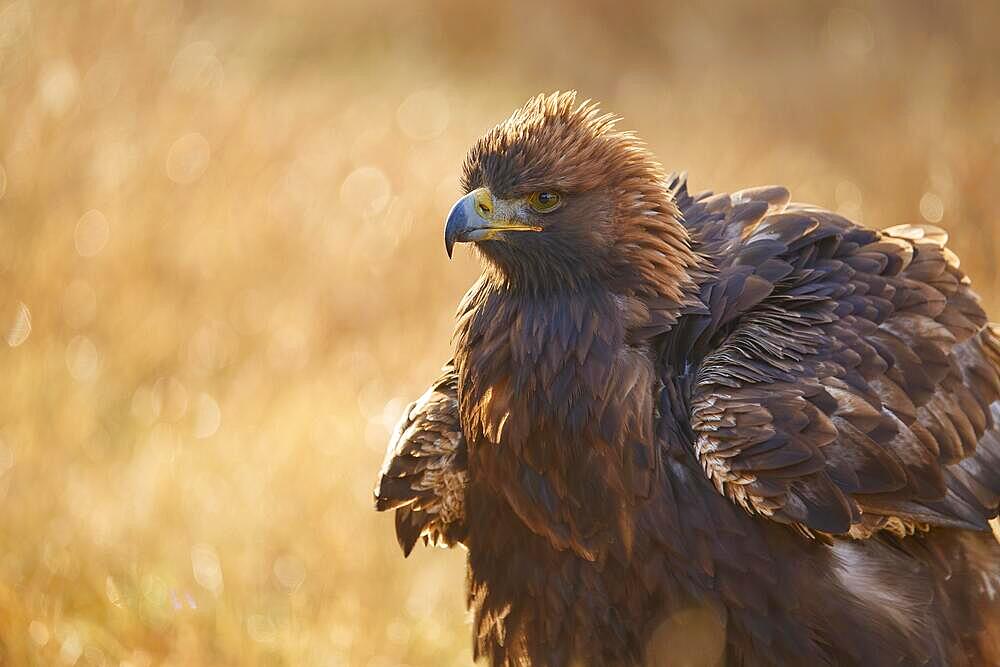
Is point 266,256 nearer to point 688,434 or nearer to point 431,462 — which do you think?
point 431,462

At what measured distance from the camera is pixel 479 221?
4332mm

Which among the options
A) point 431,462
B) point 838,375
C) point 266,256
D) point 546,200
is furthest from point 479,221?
point 266,256

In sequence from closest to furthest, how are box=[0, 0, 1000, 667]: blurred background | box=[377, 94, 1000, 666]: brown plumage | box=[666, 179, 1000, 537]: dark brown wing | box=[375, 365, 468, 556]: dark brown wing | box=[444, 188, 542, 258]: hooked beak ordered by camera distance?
box=[666, 179, 1000, 537]: dark brown wing < box=[377, 94, 1000, 666]: brown plumage < box=[444, 188, 542, 258]: hooked beak < box=[375, 365, 468, 556]: dark brown wing < box=[0, 0, 1000, 667]: blurred background

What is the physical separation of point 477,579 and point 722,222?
5.41 feet

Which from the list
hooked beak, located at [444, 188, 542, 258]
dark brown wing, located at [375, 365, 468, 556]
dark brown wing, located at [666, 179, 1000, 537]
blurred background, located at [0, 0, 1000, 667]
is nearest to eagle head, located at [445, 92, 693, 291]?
hooked beak, located at [444, 188, 542, 258]

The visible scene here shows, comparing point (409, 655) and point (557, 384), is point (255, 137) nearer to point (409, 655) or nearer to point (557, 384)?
point (409, 655)

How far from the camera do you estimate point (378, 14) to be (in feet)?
49.0

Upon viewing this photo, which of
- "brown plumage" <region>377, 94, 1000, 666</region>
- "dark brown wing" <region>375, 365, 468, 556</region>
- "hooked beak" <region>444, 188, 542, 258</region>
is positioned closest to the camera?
"brown plumage" <region>377, 94, 1000, 666</region>

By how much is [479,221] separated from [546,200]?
0.80 feet

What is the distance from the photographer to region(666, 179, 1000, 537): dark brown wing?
3.94 metres

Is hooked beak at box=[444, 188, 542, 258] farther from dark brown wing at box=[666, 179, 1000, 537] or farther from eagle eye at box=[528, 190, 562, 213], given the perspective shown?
dark brown wing at box=[666, 179, 1000, 537]

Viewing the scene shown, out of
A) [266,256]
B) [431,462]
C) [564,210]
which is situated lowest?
[431,462]

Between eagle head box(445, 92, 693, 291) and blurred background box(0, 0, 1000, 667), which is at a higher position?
blurred background box(0, 0, 1000, 667)

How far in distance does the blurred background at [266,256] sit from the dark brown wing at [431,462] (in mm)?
1062
